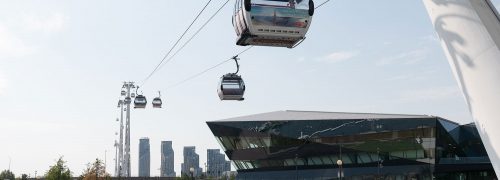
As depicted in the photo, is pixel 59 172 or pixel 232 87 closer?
pixel 232 87

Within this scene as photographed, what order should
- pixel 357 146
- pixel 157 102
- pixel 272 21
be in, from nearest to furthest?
pixel 272 21 → pixel 157 102 → pixel 357 146

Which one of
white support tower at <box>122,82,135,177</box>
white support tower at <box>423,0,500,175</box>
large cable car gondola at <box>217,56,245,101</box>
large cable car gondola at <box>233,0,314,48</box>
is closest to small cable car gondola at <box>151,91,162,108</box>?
white support tower at <box>122,82,135,177</box>

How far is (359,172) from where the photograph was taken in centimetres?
7119

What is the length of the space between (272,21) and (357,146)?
52.9 metres

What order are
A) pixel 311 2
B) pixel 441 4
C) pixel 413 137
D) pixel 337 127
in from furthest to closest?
1. pixel 337 127
2. pixel 413 137
3. pixel 311 2
4. pixel 441 4

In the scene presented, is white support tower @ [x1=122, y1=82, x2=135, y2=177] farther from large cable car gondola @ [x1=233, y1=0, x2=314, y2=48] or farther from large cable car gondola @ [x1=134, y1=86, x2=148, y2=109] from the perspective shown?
large cable car gondola @ [x1=233, y1=0, x2=314, y2=48]

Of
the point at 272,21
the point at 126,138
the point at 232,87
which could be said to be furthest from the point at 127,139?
the point at 272,21

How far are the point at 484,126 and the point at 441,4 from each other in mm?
2429

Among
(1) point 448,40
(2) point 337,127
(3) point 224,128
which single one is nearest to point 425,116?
(2) point 337,127

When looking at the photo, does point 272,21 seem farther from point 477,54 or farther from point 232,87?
point 232,87

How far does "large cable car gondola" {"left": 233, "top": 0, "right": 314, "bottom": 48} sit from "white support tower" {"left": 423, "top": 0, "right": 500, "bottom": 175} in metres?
8.19

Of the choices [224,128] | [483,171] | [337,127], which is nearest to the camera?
[337,127]

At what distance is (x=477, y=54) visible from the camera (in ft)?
33.6

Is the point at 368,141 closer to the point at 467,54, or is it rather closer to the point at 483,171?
the point at 483,171
